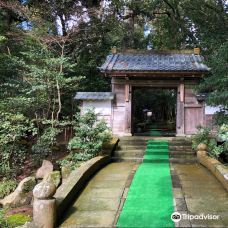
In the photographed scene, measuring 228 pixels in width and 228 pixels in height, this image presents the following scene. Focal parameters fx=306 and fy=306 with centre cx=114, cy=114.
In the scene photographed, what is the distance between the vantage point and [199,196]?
6.43 m

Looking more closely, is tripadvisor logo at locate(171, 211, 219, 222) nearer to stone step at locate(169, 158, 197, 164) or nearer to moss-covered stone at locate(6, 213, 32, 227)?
moss-covered stone at locate(6, 213, 32, 227)

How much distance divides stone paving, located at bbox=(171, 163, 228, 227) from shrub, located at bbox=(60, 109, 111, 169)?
2593mm

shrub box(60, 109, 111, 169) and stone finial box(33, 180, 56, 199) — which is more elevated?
shrub box(60, 109, 111, 169)

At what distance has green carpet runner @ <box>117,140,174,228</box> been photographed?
16.6 ft

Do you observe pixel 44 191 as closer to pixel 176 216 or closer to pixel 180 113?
pixel 176 216

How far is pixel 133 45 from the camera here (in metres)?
21.9

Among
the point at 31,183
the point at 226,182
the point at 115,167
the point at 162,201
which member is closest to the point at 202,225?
the point at 162,201

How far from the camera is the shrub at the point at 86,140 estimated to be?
32.1 ft

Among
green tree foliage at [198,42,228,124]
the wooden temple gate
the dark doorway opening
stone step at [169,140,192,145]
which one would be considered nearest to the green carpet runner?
green tree foliage at [198,42,228,124]

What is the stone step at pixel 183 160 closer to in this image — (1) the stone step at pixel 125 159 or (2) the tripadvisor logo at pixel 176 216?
(1) the stone step at pixel 125 159

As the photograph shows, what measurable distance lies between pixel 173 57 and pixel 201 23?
410 cm

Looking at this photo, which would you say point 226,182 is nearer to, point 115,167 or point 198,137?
point 115,167

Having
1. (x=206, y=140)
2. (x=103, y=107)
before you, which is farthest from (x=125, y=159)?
(x=103, y=107)

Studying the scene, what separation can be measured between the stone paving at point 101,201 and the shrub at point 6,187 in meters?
3.50
